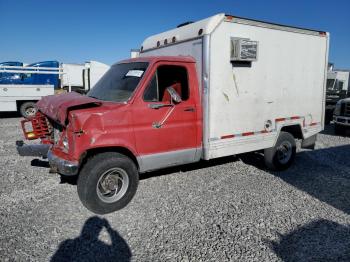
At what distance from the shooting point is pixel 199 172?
20.4 feet

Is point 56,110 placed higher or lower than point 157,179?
higher

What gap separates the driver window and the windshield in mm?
230

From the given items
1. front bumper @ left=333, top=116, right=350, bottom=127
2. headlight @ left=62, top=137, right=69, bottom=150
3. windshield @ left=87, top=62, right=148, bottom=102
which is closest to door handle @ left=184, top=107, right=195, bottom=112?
windshield @ left=87, top=62, right=148, bottom=102

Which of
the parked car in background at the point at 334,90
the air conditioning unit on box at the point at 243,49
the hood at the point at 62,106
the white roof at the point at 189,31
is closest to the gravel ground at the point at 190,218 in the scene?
the hood at the point at 62,106

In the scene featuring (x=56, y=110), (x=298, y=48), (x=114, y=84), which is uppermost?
(x=298, y=48)

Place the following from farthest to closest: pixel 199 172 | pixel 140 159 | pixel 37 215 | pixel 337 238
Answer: pixel 199 172
pixel 140 159
pixel 37 215
pixel 337 238

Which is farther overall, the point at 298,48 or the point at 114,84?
the point at 298,48

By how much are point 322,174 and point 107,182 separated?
457 cm

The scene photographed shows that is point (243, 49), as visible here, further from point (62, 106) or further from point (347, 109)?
point (347, 109)

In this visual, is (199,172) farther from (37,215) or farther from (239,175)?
(37,215)

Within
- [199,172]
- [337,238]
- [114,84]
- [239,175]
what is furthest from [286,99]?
[114,84]

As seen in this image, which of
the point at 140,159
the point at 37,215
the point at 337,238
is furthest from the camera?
the point at 140,159

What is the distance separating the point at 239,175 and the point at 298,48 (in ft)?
9.57

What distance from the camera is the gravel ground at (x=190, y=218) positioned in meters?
3.49
